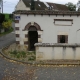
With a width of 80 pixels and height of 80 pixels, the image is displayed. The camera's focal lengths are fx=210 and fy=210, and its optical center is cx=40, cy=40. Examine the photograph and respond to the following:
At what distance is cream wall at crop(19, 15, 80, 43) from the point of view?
18.6 meters

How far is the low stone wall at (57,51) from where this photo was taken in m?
14.1

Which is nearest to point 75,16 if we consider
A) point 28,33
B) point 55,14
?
point 55,14

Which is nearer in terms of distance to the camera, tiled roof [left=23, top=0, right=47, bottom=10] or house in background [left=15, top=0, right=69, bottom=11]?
house in background [left=15, top=0, right=69, bottom=11]

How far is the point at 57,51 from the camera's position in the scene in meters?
14.2

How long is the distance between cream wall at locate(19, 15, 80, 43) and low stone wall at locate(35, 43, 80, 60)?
476 cm

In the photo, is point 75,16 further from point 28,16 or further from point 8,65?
point 8,65

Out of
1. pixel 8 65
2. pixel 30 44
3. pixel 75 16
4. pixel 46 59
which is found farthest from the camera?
pixel 30 44

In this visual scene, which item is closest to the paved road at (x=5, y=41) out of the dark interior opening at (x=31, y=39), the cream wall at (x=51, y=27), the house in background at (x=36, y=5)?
the dark interior opening at (x=31, y=39)

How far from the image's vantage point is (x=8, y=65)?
13.5 m

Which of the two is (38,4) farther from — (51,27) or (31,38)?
(51,27)

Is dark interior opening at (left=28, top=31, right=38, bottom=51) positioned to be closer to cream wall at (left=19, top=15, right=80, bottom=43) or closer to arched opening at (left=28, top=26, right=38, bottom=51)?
arched opening at (left=28, top=26, right=38, bottom=51)

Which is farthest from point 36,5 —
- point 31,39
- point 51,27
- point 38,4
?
point 51,27

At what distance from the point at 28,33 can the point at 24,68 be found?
725 centimetres

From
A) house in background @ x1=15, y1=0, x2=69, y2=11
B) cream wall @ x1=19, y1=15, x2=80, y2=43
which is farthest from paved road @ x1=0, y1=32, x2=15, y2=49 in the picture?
house in background @ x1=15, y1=0, x2=69, y2=11
